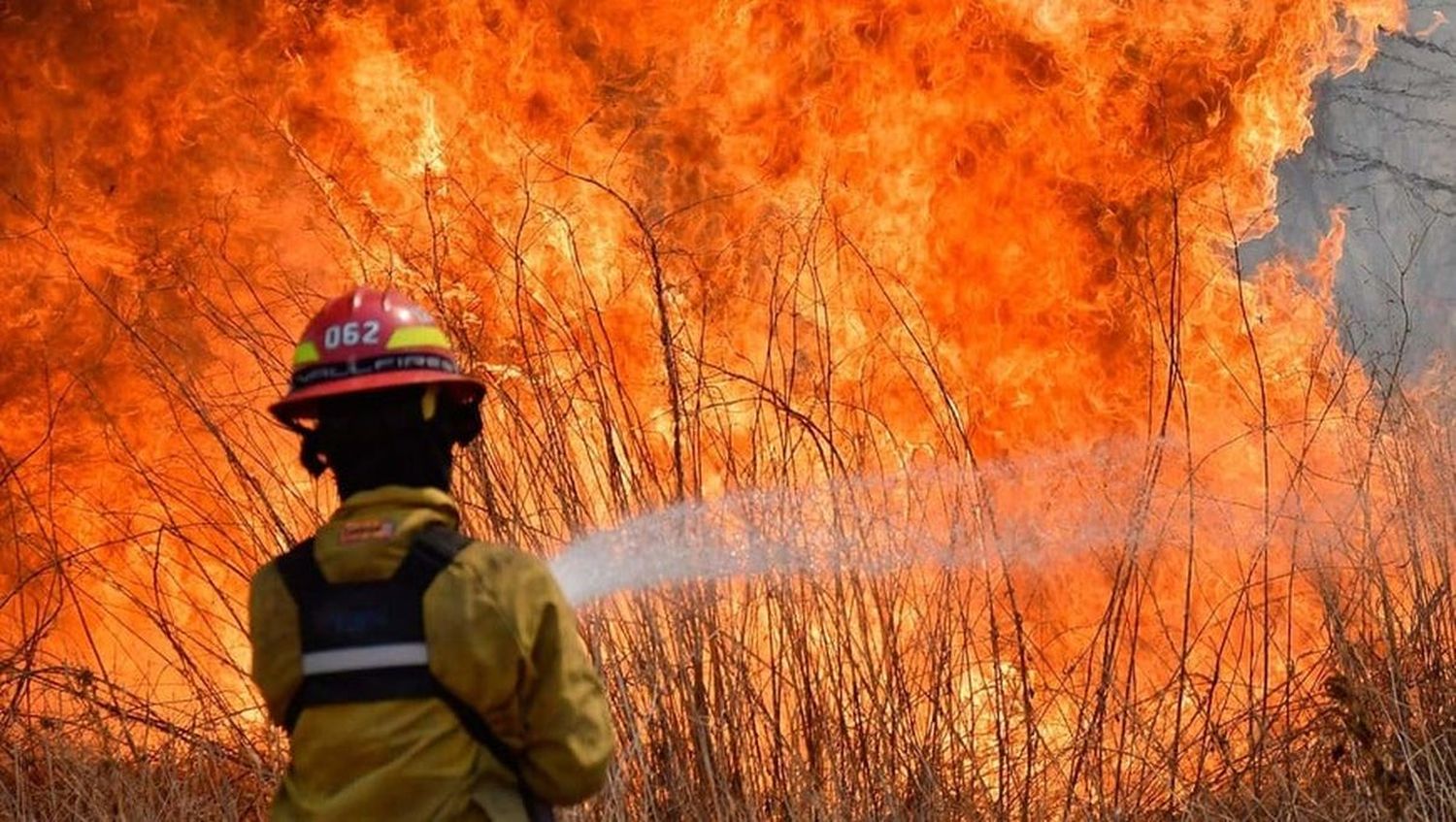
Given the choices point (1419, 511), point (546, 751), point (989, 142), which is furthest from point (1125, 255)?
point (546, 751)

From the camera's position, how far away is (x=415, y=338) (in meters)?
2.96

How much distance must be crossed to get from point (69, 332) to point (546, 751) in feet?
19.9

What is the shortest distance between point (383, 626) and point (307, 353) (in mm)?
495

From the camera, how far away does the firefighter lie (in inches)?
112

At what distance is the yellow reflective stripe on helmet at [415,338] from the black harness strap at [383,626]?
32cm

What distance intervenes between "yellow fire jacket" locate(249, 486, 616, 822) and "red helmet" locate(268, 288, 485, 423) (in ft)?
0.63

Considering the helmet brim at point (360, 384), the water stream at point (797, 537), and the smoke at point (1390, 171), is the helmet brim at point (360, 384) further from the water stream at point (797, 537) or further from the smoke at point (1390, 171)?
the smoke at point (1390, 171)

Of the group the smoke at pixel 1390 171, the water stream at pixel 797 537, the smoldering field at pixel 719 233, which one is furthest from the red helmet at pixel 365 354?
the smoke at pixel 1390 171

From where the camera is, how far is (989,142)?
311 inches

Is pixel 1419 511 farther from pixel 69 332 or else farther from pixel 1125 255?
pixel 69 332

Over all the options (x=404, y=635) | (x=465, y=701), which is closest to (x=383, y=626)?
(x=404, y=635)

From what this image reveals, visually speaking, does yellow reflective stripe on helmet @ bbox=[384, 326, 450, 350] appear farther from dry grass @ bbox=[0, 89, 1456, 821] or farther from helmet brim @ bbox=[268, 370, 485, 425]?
dry grass @ bbox=[0, 89, 1456, 821]

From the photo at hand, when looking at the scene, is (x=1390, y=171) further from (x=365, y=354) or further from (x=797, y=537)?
(x=365, y=354)

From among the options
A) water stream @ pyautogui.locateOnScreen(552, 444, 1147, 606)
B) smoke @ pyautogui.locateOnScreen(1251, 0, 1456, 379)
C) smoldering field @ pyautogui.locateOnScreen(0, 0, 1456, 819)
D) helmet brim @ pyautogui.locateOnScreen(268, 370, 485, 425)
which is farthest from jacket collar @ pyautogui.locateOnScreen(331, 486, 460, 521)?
smoke @ pyautogui.locateOnScreen(1251, 0, 1456, 379)
